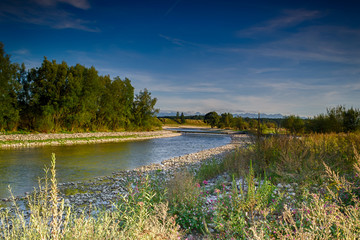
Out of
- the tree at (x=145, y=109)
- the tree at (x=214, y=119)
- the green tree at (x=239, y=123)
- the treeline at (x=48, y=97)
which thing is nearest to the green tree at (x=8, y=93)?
the treeline at (x=48, y=97)

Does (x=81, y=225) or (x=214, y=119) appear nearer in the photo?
(x=81, y=225)

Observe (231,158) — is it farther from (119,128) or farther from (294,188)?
(119,128)

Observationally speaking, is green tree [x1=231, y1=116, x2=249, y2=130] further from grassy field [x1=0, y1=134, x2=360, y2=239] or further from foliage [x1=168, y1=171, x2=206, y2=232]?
foliage [x1=168, y1=171, x2=206, y2=232]

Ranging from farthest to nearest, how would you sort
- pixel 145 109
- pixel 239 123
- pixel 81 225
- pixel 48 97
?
1. pixel 239 123
2. pixel 145 109
3. pixel 48 97
4. pixel 81 225

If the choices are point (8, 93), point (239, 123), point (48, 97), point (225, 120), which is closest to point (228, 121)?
point (225, 120)

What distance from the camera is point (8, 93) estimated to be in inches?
1014

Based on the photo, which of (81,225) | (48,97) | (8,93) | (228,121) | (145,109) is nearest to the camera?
(81,225)

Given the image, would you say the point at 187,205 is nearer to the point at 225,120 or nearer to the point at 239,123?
the point at 239,123

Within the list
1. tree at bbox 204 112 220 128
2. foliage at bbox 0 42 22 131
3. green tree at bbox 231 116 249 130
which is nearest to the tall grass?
foliage at bbox 0 42 22 131

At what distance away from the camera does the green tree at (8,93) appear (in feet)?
79.3

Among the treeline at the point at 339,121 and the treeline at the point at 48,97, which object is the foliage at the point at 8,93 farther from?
the treeline at the point at 339,121

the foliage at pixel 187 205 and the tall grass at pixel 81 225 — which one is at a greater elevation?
the tall grass at pixel 81 225

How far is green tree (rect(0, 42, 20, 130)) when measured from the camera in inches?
952

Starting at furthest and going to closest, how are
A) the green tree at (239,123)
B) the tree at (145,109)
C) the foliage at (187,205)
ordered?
1. the green tree at (239,123)
2. the tree at (145,109)
3. the foliage at (187,205)
